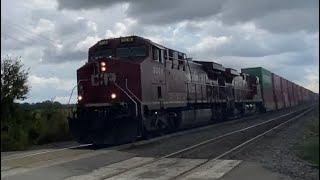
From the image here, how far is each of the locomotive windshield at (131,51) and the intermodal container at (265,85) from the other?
25581 millimetres

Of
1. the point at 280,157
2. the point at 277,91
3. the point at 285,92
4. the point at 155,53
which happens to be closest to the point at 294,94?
the point at 285,92

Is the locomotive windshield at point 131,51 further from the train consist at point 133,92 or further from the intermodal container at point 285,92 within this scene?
the intermodal container at point 285,92

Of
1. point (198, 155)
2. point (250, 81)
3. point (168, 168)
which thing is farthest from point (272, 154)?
point (250, 81)

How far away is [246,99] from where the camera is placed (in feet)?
119

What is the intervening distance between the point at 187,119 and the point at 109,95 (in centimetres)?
636

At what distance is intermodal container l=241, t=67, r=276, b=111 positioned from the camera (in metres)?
42.4

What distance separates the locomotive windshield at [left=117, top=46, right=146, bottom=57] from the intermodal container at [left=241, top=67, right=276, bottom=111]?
25.6m

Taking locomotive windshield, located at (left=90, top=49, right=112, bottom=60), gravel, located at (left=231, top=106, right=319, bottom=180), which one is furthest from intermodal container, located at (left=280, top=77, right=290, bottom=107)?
locomotive windshield, located at (left=90, top=49, right=112, bottom=60)

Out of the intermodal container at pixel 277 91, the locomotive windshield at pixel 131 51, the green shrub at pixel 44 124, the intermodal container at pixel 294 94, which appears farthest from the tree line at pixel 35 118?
the intermodal container at pixel 294 94

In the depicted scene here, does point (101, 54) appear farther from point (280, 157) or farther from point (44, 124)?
point (280, 157)

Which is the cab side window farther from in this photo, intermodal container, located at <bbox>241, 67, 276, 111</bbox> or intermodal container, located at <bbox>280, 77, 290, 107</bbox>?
intermodal container, located at <bbox>280, 77, 290, 107</bbox>

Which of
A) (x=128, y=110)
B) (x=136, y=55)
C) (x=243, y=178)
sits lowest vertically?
(x=243, y=178)

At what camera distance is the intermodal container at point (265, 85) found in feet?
139

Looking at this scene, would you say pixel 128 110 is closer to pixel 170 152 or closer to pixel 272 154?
pixel 170 152
